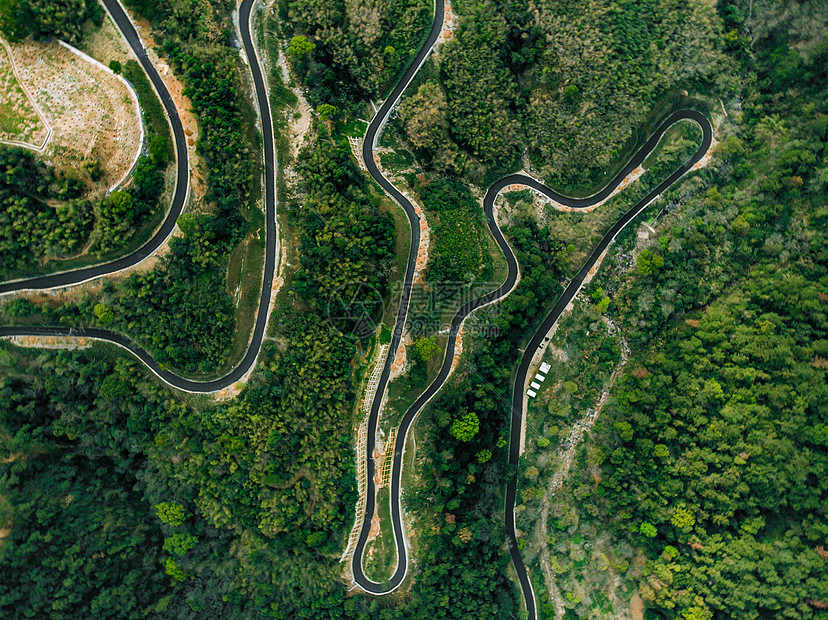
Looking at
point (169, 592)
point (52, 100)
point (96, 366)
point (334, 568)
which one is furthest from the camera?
point (169, 592)

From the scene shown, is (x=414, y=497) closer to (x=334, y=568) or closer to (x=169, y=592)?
(x=334, y=568)

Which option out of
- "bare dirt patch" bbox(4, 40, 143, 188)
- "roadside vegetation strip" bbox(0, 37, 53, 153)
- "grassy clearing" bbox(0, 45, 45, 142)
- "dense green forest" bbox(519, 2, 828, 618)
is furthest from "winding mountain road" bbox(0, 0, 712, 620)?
"grassy clearing" bbox(0, 45, 45, 142)

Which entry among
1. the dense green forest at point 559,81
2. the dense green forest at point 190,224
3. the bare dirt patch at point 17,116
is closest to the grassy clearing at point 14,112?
the bare dirt patch at point 17,116

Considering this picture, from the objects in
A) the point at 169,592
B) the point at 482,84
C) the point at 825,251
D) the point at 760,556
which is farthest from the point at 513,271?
the point at 169,592

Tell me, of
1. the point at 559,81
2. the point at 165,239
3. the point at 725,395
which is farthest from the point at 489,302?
the point at 165,239

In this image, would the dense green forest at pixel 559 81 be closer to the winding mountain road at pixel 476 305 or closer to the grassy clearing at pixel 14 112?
the winding mountain road at pixel 476 305

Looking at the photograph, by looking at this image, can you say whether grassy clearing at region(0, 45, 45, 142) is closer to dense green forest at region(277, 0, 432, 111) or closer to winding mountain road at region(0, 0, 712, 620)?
winding mountain road at region(0, 0, 712, 620)
